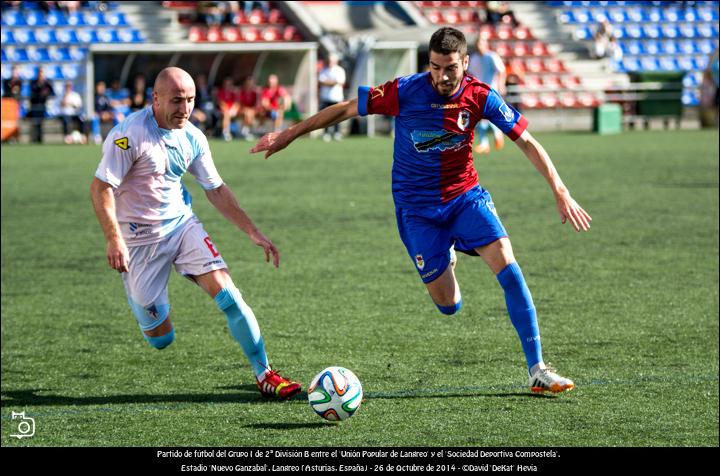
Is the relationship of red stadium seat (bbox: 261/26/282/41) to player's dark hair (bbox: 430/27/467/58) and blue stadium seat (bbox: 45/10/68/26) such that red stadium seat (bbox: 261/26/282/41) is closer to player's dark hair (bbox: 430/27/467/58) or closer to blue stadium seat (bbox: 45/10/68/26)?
blue stadium seat (bbox: 45/10/68/26)

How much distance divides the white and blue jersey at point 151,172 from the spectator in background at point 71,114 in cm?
2165

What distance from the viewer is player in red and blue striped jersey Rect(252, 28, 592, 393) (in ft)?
18.4

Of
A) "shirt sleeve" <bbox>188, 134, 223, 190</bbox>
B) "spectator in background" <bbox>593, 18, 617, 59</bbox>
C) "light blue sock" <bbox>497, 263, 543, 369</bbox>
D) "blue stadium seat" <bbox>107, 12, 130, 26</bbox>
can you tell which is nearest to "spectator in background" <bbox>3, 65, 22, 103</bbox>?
"blue stadium seat" <bbox>107, 12, 130, 26</bbox>

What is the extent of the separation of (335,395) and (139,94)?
2219cm

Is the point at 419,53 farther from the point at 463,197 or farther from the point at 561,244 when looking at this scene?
the point at 463,197

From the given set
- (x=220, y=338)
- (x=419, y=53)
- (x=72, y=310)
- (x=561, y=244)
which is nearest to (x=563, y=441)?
(x=220, y=338)

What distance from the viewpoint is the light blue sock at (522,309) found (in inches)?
256

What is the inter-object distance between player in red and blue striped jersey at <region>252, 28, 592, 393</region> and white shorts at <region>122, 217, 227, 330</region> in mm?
1109

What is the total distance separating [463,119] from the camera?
6027mm

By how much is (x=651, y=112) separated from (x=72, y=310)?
84.2 feet

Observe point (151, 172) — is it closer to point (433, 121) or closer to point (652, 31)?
point (433, 121)

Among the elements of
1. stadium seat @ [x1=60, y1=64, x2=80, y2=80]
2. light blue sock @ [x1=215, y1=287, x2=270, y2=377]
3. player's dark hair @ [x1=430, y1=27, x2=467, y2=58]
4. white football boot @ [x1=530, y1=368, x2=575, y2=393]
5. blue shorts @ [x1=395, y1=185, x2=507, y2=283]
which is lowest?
stadium seat @ [x1=60, y1=64, x2=80, y2=80]

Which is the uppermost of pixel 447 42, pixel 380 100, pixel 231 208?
pixel 447 42

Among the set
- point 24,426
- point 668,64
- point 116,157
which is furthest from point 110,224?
point 668,64
